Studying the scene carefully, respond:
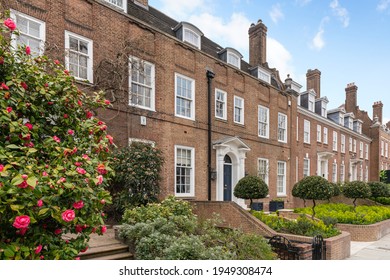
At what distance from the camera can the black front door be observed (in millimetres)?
14484

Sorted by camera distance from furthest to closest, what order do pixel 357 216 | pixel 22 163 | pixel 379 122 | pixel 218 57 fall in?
1. pixel 379 122
2. pixel 218 57
3. pixel 357 216
4. pixel 22 163

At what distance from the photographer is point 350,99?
112ft

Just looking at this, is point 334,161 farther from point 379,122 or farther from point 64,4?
point 64,4

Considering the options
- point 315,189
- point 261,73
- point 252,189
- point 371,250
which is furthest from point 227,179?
point 261,73

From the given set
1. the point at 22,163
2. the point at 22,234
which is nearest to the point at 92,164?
the point at 22,163

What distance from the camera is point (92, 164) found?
11.8 feet

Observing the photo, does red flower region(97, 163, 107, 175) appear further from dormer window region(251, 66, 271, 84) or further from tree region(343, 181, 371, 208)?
dormer window region(251, 66, 271, 84)

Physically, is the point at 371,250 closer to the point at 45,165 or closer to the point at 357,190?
the point at 357,190

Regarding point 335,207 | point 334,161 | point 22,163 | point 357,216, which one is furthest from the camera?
point 334,161

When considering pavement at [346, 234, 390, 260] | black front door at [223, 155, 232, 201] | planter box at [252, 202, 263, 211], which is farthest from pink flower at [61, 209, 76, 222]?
planter box at [252, 202, 263, 211]

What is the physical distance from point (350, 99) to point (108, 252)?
3577 cm

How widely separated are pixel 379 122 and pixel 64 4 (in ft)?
126

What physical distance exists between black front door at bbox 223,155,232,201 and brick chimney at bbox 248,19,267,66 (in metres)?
8.20

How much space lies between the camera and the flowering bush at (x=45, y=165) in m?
2.76
